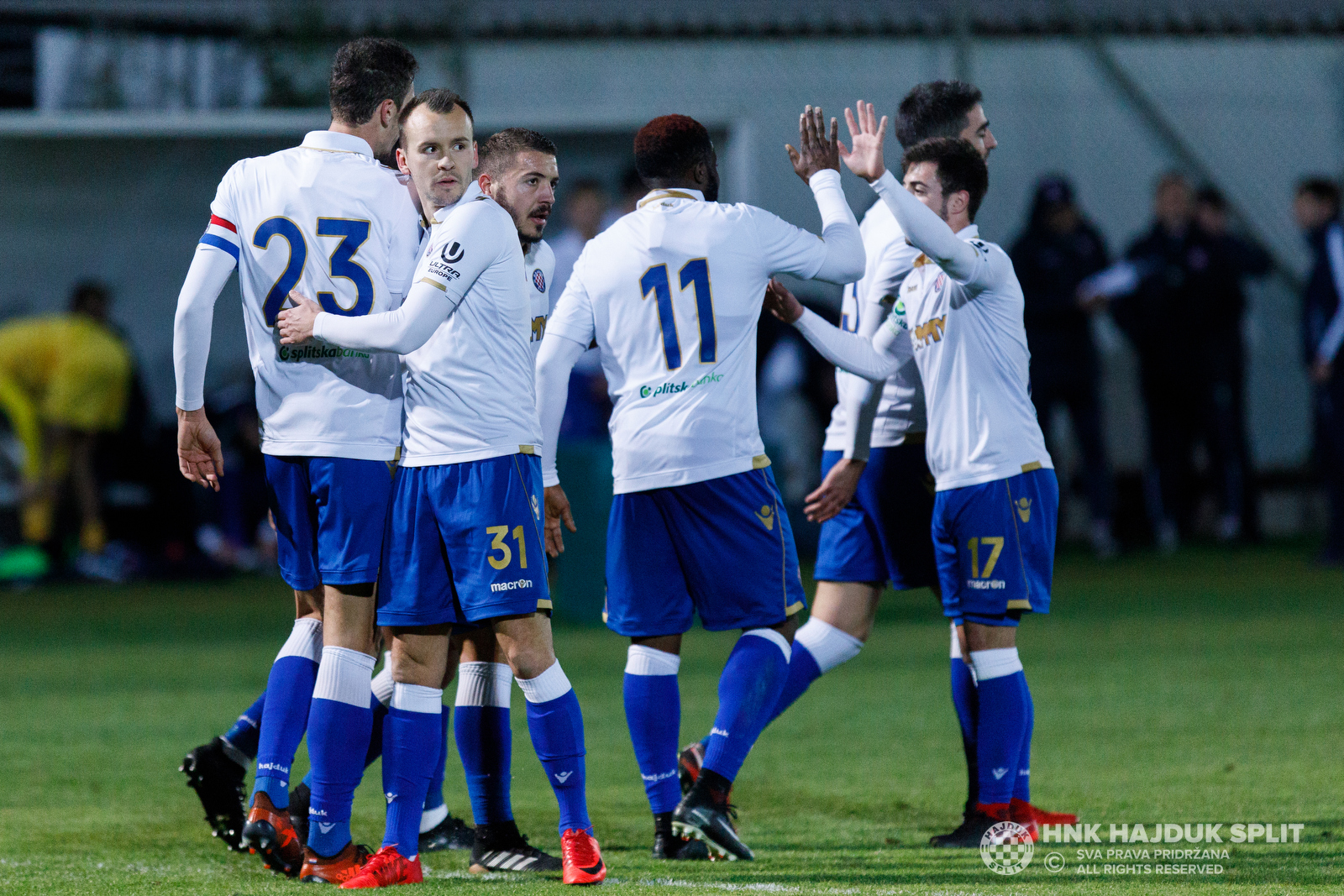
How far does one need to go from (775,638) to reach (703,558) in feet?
1.02

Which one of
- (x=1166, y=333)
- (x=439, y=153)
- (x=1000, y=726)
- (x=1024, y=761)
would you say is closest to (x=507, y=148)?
(x=439, y=153)

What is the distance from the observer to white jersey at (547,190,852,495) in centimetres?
466

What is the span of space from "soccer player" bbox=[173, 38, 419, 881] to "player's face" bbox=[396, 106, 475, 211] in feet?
0.61

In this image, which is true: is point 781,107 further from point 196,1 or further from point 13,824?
point 13,824

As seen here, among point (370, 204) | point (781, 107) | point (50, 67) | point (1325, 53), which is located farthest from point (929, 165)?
point (1325, 53)

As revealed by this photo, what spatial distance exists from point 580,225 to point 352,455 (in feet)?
18.2

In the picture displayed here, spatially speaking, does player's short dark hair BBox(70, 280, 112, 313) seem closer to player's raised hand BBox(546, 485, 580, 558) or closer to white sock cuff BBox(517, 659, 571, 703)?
player's raised hand BBox(546, 485, 580, 558)

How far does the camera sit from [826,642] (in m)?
5.39

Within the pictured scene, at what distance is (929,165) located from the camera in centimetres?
496

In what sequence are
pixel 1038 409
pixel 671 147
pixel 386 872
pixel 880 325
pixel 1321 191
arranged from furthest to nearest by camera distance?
pixel 1038 409, pixel 1321 191, pixel 880 325, pixel 671 147, pixel 386 872

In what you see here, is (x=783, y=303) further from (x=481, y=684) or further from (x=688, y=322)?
(x=481, y=684)

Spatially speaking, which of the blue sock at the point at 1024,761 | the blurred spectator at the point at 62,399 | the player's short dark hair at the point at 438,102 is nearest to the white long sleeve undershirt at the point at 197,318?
the player's short dark hair at the point at 438,102

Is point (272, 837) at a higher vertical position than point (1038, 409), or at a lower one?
lower

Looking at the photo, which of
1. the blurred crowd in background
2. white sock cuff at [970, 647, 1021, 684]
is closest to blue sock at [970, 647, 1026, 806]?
white sock cuff at [970, 647, 1021, 684]
